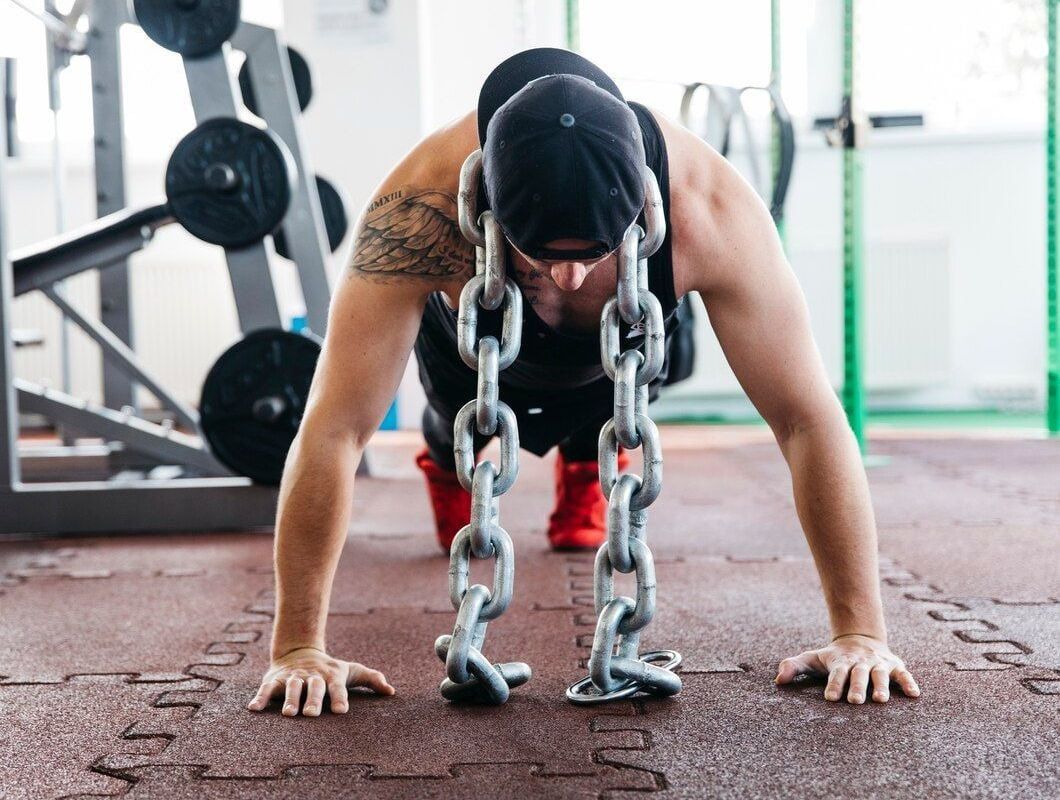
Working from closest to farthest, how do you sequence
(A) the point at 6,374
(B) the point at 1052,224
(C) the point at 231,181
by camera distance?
(C) the point at 231,181
(A) the point at 6,374
(B) the point at 1052,224

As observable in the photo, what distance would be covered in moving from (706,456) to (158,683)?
2925mm

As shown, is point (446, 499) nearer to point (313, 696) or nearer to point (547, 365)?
point (547, 365)

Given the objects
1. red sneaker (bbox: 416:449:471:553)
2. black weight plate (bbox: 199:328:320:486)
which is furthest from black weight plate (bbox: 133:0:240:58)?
red sneaker (bbox: 416:449:471:553)

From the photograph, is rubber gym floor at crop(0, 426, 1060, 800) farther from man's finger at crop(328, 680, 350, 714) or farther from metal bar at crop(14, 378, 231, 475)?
metal bar at crop(14, 378, 231, 475)

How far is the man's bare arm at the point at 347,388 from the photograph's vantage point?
1298mm

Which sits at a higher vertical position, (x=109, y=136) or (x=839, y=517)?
(x=109, y=136)

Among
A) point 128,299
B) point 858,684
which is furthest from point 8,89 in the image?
point 858,684

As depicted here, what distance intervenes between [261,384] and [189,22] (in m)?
0.84

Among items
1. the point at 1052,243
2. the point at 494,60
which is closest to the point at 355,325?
the point at 1052,243

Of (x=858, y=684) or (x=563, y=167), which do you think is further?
(x=858, y=684)

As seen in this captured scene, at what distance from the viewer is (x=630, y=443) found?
1045 mm

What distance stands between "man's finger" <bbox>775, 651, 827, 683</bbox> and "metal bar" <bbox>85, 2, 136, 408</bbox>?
246 cm

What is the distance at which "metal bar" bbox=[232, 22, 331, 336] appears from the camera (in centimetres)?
319

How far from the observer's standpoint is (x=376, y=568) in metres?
2.30
